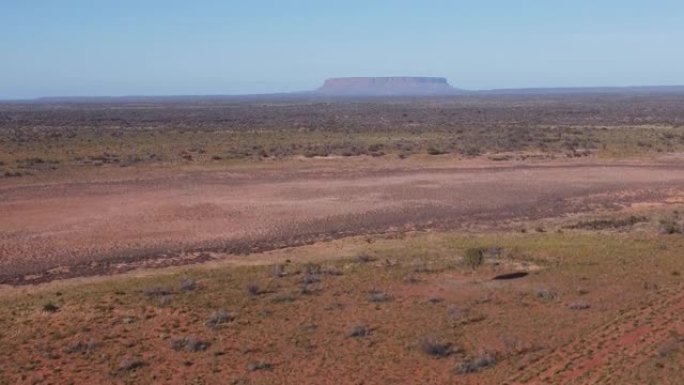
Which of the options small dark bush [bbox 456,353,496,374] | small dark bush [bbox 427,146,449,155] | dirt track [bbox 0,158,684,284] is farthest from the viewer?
small dark bush [bbox 427,146,449,155]

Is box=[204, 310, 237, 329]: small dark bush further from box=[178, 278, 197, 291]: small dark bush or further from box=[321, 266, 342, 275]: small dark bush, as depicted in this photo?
box=[321, 266, 342, 275]: small dark bush

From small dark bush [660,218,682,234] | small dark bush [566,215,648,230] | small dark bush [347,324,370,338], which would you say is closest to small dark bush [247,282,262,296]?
small dark bush [347,324,370,338]

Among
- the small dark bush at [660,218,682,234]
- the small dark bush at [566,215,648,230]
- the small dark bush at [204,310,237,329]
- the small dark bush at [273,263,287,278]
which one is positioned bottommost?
the small dark bush at [566,215,648,230]

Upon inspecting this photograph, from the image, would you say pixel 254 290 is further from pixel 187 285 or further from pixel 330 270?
pixel 330 270

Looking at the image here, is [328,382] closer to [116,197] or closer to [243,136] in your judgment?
[116,197]

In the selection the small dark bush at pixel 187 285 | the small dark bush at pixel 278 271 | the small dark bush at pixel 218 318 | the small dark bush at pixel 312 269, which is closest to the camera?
the small dark bush at pixel 218 318

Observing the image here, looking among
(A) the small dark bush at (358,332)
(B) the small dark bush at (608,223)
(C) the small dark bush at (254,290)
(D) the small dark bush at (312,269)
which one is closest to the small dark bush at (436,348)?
(A) the small dark bush at (358,332)

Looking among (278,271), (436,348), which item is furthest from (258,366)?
(278,271)

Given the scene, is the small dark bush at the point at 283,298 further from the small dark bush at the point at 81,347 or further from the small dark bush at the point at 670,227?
the small dark bush at the point at 670,227
